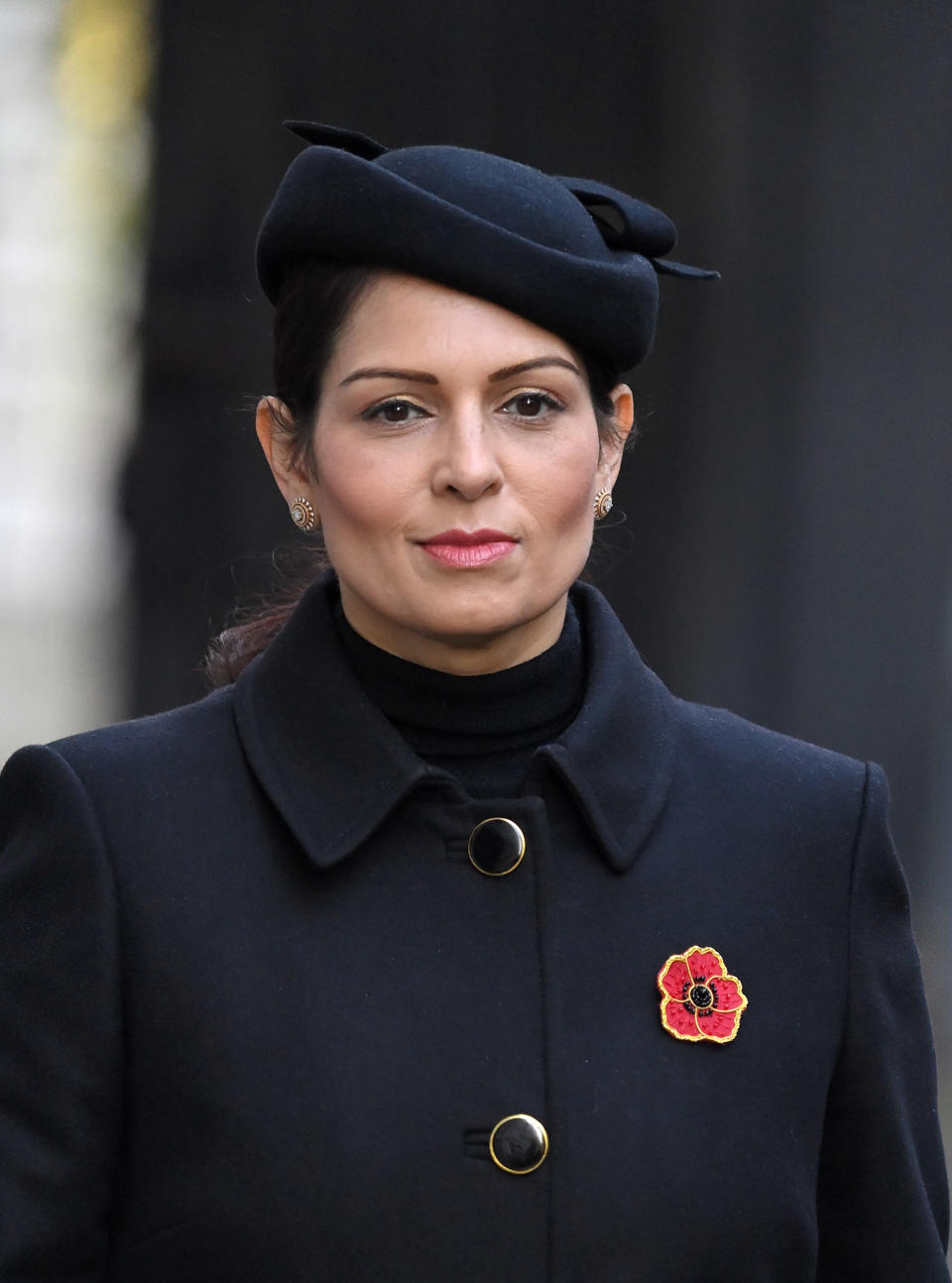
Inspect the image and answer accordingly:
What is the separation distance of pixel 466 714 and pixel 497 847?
18 centimetres

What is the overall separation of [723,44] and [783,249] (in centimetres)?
57

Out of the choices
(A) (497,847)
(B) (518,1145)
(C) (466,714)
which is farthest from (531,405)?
(B) (518,1145)

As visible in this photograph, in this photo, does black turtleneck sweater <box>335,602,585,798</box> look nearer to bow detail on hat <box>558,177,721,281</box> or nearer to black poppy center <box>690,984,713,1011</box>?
black poppy center <box>690,984,713,1011</box>

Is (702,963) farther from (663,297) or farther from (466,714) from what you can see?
(663,297)

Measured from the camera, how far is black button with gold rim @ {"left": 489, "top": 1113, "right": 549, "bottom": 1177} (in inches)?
91.6

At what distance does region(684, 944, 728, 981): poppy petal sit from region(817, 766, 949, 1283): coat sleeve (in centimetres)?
18

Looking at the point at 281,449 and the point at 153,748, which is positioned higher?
the point at 281,449

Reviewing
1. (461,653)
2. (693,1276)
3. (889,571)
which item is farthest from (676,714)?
(889,571)

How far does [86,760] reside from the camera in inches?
97.3

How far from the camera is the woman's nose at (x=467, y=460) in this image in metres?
2.38

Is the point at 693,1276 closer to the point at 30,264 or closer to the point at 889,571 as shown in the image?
the point at 889,571

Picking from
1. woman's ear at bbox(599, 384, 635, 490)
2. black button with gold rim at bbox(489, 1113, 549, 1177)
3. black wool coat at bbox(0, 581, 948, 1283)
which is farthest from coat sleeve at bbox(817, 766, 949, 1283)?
woman's ear at bbox(599, 384, 635, 490)

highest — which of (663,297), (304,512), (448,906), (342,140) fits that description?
(342,140)

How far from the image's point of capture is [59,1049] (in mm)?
2330
